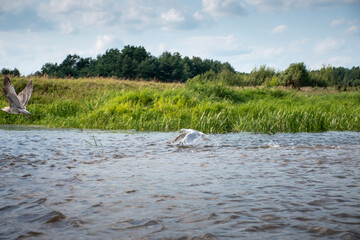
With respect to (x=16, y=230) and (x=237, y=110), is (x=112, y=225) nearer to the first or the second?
(x=16, y=230)

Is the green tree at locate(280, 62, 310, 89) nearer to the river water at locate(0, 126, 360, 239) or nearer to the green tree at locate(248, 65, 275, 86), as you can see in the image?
the green tree at locate(248, 65, 275, 86)

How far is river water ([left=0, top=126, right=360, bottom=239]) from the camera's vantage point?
2.41m

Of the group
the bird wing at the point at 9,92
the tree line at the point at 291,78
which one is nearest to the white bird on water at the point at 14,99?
the bird wing at the point at 9,92

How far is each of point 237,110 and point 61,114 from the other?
8.79m

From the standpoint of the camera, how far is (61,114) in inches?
631

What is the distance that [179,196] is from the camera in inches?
130

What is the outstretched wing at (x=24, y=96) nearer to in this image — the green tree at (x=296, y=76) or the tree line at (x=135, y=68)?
the green tree at (x=296, y=76)

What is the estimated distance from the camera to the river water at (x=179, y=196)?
7.91ft

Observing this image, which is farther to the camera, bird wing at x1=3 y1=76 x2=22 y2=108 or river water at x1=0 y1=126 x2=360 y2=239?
bird wing at x1=3 y1=76 x2=22 y2=108

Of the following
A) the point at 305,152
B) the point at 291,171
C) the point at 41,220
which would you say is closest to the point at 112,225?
the point at 41,220

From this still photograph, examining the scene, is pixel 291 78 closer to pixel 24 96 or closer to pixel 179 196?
pixel 24 96

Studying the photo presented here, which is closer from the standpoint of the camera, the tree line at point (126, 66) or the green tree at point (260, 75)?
the green tree at point (260, 75)

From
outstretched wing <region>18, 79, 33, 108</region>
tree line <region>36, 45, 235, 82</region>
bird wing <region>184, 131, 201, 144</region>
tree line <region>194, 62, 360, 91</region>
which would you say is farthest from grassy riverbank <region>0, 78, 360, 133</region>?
tree line <region>36, 45, 235, 82</region>

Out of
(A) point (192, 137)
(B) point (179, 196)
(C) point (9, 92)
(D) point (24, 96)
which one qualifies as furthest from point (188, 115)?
(B) point (179, 196)
